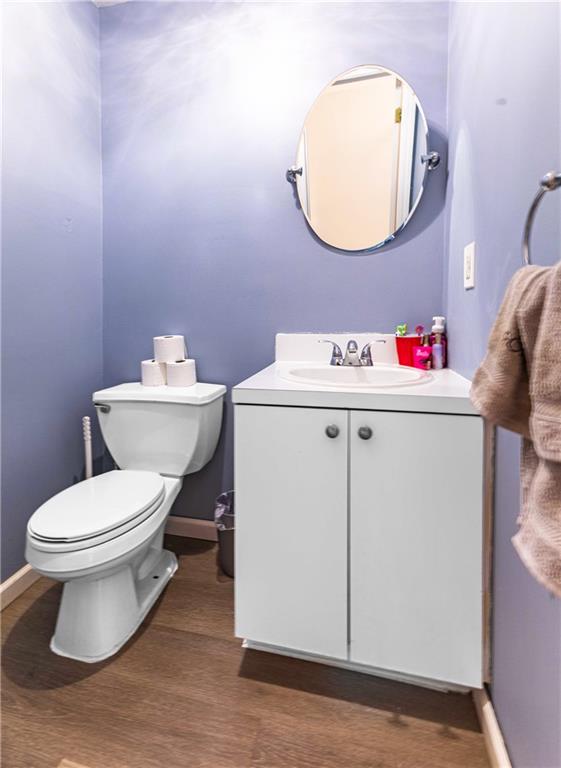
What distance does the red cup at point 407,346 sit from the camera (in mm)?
1498

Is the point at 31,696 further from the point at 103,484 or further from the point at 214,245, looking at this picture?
the point at 214,245

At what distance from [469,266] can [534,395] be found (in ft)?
2.53

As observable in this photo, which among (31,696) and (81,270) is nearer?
(31,696)

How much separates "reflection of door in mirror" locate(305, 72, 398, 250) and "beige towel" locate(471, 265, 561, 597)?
1.09 meters

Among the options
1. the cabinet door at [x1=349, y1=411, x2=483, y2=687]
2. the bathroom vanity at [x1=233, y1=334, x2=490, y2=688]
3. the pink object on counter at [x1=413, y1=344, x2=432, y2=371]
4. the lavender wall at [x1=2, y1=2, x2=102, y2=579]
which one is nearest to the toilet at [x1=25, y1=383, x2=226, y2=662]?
the lavender wall at [x1=2, y1=2, x2=102, y2=579]

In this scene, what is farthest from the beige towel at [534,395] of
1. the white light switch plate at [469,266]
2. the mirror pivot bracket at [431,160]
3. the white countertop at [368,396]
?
the mirror pivot bracket at [431,160]

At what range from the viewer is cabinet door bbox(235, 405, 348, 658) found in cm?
104

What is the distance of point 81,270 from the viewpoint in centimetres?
175

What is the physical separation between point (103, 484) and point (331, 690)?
0.93 meters

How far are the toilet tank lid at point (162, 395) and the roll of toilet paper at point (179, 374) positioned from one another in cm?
3

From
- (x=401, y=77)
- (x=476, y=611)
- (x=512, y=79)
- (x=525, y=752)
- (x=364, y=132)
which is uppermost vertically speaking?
(x=401, y=77)

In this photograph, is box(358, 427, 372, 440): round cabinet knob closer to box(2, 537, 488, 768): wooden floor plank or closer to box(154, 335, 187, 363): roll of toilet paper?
box(2, 537, 488, 768): wooden floor plank

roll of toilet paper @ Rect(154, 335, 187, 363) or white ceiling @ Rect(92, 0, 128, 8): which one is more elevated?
white ceiling @ Rect(92, 0, 128, 8)

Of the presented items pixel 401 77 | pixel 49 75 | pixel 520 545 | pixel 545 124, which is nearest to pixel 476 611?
pixel 520 545
